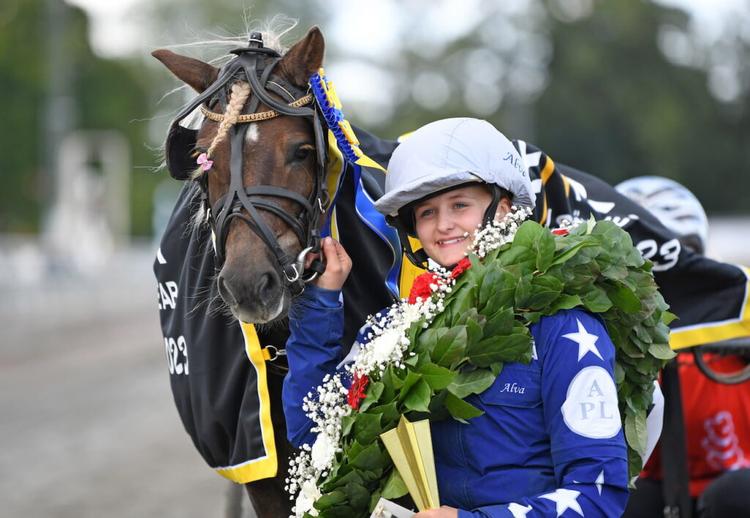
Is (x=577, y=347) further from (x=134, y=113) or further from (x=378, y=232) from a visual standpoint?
(x=134, y=113)

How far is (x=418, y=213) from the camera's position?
8.78 ft

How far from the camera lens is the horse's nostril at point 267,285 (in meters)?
2.71

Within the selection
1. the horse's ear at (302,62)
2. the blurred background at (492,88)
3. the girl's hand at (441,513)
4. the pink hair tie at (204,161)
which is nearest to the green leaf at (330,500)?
the girl's hand at (441,513)

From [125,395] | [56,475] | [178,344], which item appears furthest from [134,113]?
[178,344]

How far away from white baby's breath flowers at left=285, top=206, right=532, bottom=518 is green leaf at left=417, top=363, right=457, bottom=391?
0.10 m

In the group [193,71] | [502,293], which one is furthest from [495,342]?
[193,71]

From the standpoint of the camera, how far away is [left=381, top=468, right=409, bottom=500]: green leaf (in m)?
2.32

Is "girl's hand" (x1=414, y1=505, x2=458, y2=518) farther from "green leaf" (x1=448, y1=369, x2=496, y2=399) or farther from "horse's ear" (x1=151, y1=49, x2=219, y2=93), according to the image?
"horse's ear" (x1=151, y1=49, x2=219, y2=93)

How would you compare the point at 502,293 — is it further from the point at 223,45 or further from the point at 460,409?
the point at 223,45

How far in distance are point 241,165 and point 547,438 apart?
1.24 m

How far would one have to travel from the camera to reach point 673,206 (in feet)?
14.8

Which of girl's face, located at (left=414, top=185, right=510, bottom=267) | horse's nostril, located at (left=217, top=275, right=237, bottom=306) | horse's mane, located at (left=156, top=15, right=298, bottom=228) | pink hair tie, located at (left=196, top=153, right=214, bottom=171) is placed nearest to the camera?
girl's face, located at (left=414, top=185, right=510, bottom=267)

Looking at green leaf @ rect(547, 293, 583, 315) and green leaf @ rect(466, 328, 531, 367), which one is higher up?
green leaf @ rect(547, 293, 583, 315)

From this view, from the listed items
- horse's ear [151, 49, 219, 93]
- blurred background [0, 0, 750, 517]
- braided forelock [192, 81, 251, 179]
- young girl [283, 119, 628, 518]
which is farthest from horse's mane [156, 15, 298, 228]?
blurred background [0, 0, 750, 517]
